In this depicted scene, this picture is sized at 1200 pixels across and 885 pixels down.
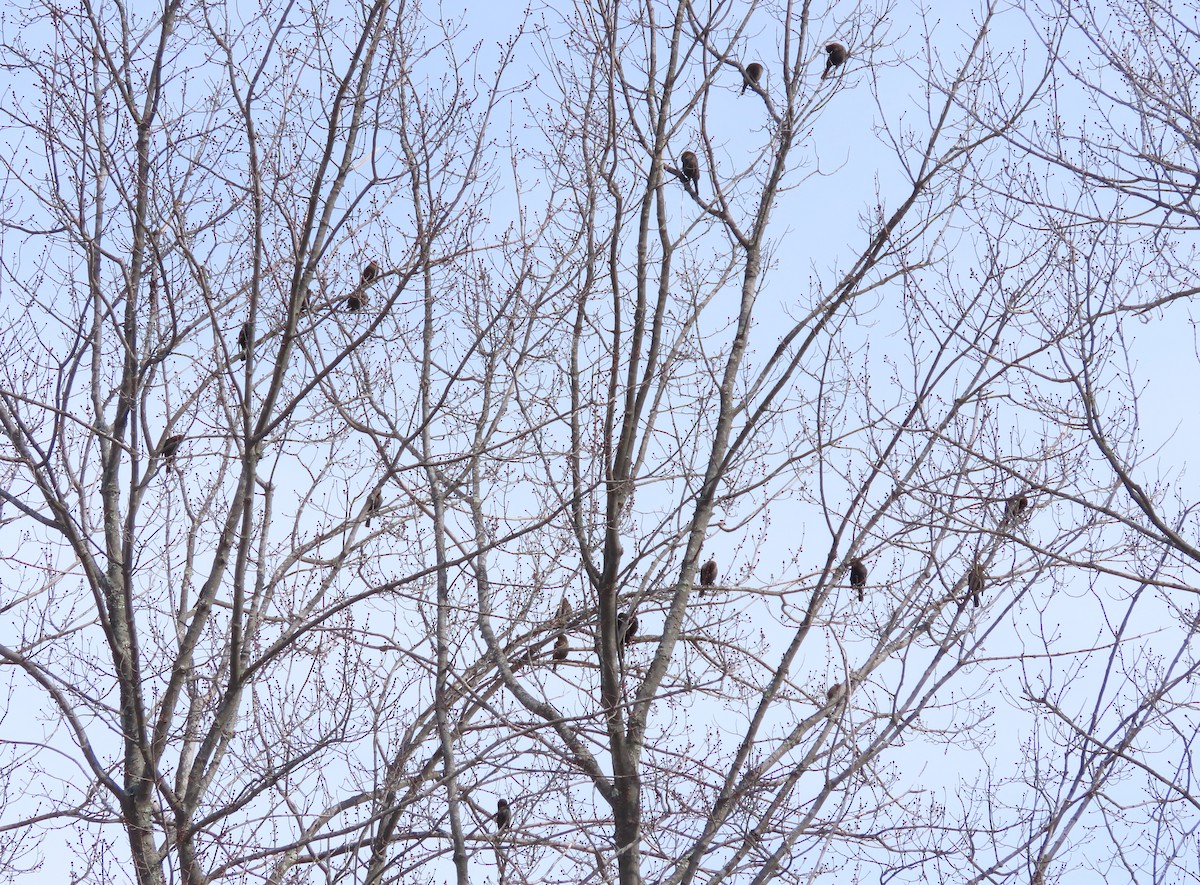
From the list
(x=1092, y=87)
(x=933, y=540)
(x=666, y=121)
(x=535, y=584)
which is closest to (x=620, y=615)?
(x=535, y=584)

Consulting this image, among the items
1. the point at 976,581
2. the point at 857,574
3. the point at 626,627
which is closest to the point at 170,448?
the point at 626,627

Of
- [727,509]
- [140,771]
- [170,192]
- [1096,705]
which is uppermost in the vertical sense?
[170,192]

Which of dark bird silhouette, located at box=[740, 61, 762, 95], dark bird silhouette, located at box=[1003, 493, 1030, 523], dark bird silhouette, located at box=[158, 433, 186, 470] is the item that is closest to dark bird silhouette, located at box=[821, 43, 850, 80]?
dark bird silhouette, located at box=[740, 61, 762, 95]

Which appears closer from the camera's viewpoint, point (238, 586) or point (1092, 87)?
point (238, 586)

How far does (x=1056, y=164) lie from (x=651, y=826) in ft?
14.5

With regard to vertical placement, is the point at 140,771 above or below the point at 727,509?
below

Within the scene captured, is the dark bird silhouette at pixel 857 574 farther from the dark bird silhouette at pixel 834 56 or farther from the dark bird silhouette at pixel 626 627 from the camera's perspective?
the dark bird silhouette at pixel 834 56

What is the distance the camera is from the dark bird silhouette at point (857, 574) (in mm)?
7441

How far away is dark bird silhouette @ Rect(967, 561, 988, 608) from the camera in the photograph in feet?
23.3

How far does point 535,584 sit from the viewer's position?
24.4 feet

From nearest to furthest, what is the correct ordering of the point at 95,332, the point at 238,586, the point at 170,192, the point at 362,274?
the point at 238,586, the point at 170,192, the point at 362,274, the point at 95,332

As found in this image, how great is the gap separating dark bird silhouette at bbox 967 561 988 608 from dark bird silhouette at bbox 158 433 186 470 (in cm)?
477

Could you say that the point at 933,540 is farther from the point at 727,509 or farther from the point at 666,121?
the point at 666,121

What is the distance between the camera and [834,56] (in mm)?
8641
